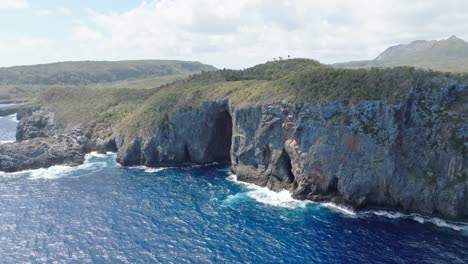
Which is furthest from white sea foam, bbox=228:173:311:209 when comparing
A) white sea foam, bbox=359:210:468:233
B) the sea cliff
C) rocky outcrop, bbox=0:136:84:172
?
rocky outcrop, bbox=0:136:84:172

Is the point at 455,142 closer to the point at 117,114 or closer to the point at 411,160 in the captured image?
the point at 411,160

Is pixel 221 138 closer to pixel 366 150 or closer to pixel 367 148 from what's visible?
pixel 366 150

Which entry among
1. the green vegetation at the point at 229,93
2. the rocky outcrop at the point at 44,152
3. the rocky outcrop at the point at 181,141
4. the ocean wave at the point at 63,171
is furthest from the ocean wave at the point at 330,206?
the rocky outcrop at the point at 44,152

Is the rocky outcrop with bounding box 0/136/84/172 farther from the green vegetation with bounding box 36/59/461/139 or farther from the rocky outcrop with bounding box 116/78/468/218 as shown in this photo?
the rocky outcrop with bounding box 116/78/468/218

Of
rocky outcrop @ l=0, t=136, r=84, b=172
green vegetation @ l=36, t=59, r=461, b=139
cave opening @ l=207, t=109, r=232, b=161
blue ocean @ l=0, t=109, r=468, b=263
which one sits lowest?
blue ocean @ l=0, t=109, r=468, b=263

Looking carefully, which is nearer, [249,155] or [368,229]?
[368,229]

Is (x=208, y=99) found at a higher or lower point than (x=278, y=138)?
higher

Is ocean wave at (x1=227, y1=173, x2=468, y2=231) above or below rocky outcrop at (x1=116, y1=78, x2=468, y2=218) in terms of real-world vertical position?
below

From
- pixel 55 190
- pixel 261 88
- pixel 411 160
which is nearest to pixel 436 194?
pixel 411 160
